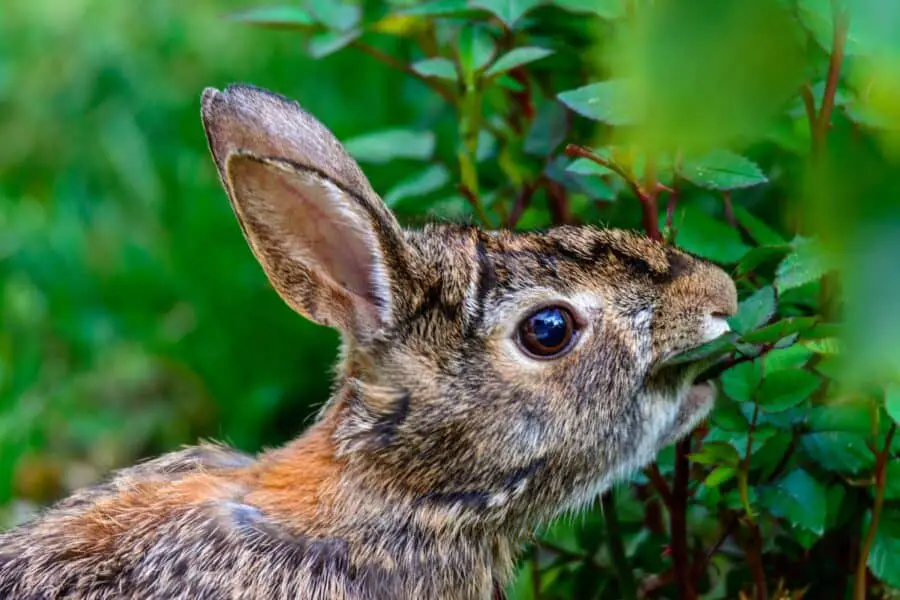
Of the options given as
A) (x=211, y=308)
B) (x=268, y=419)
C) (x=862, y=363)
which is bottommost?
(x=268, y=419)

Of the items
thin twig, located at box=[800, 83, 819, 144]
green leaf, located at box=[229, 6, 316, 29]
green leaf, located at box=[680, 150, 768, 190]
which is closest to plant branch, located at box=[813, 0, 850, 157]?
thin twig, located at box=[800, 83, 819, 144]

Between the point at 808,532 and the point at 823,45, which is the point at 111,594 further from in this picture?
the point at 823,45

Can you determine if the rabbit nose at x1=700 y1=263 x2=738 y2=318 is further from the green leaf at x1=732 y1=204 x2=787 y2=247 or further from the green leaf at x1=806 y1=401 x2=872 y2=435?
the green leaf at x1=806 y1=401 x2=872 y2=435

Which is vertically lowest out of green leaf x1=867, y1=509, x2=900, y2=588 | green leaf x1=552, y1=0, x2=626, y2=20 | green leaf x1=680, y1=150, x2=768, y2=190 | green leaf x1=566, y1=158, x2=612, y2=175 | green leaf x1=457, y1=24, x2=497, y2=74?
green leaf x1=867, y1=509, x2=900, y2=588

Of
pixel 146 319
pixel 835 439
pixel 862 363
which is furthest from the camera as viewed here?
pixel 146 319

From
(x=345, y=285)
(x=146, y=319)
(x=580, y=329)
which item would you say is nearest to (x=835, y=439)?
(x=580, y=329)

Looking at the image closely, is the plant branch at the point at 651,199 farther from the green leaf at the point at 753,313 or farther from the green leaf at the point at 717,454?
the green leaf at the point at 717,454

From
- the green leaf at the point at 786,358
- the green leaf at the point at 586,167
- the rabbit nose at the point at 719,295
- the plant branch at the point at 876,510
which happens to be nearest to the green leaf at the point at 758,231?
the rabbit nose at the point at 719,295

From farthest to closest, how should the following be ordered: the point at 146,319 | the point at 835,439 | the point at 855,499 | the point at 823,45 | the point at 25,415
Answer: the point at 146,319 → the point at 25,415 → the point at 855,499 → the point at 835,439 → the point at 823,45
